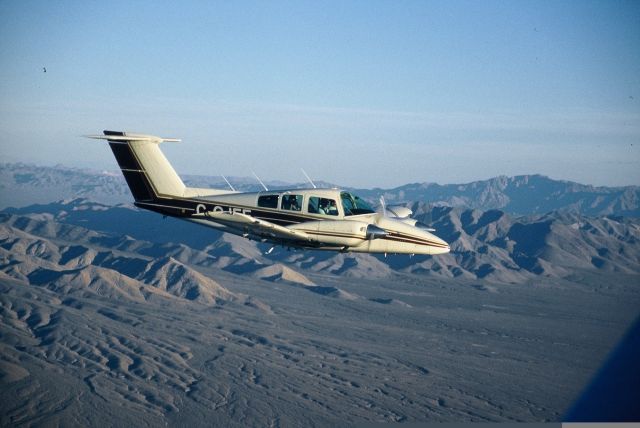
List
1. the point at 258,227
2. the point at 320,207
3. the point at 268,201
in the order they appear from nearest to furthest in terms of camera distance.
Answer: the point at 258,227
the point at 320,207
the point at 268,201

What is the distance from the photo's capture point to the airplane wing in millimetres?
38250

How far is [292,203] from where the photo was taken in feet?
137

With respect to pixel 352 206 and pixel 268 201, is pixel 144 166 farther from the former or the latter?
pixel 352 206

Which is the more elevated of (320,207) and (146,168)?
(146,168)

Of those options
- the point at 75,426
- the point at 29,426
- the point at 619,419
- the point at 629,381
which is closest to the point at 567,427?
the point at 619,419

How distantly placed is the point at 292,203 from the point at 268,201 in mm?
1590

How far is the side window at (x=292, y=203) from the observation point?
41.6 m

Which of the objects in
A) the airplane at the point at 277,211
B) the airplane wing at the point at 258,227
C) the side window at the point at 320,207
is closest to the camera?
the airplane wing at the point at 258,227

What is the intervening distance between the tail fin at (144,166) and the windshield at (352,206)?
10783 millimetres

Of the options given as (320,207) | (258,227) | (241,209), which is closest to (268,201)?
(241,209)

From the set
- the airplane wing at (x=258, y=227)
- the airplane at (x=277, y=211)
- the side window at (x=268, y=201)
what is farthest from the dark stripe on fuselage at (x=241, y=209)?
the airplane wing at (x=258, y=227)

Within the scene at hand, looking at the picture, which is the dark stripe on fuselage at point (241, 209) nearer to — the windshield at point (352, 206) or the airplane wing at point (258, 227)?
the airplane wing at point (258, 227)

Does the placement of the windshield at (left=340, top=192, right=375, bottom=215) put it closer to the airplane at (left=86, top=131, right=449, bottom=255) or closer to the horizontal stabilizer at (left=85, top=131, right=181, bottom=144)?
the airplane at (left=86, top=131, right=449, bottom=255)

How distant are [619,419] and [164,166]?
148830 millimetres
